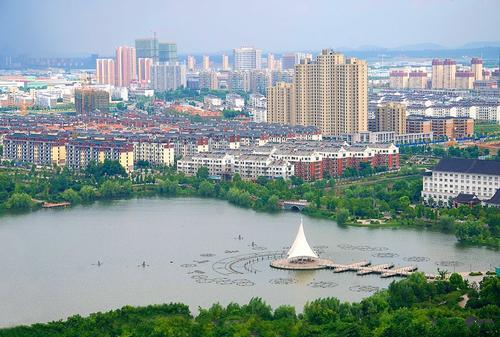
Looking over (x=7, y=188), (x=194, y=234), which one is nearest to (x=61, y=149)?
(x=7, y=188)

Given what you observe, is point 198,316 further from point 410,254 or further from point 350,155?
point 350,155

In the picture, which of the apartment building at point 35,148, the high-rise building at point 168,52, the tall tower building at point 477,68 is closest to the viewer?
the apartment building at point 35,148

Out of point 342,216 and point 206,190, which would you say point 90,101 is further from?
point 342,216

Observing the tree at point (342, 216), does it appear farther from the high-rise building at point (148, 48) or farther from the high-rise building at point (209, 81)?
the high-rise building at point (148, 48)

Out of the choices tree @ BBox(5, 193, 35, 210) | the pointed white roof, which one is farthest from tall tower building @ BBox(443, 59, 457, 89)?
the pointed white roof

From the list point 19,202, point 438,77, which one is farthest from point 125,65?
point 19,202

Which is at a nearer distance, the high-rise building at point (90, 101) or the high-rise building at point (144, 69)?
the high-rise building at point (90, 101)

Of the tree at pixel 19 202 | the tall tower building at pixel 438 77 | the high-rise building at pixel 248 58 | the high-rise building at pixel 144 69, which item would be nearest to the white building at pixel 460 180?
the tree at pixel 19 202

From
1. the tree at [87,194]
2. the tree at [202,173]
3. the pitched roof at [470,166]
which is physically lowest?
the tree at [87,194]
